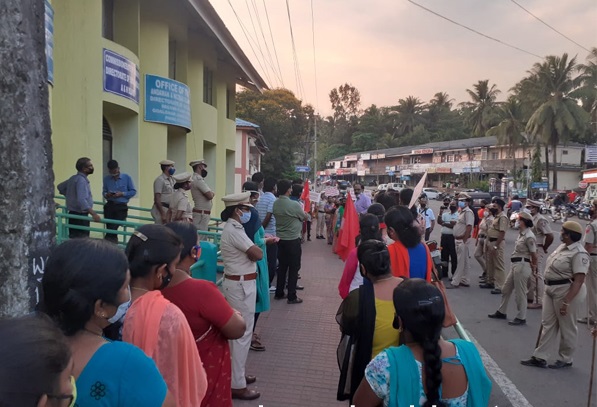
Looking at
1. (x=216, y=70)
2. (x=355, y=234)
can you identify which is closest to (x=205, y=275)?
(x=355, y=234)

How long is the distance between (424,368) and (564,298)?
415 centimetres

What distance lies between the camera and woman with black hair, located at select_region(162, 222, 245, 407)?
8.43 ft

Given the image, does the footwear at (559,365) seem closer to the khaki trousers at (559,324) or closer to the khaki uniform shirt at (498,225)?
the khaki trousers at (559,324)

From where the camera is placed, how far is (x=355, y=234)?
20.5ft

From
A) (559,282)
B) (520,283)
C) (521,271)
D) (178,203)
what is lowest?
(520,283)

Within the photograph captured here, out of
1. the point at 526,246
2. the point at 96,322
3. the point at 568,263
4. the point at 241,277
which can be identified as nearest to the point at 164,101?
the point at 241,277

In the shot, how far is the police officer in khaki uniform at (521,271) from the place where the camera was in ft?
23.1

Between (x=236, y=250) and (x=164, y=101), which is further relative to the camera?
(x=164, y=101)

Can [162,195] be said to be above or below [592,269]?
above

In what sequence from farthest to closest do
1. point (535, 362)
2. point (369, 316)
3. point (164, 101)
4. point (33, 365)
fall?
point (164, 101) < point (535, 362) < point (369, 316) < point (33, 365)

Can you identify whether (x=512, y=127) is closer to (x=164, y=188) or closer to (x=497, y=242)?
(x=497, y=242)

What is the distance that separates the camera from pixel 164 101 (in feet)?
36.3

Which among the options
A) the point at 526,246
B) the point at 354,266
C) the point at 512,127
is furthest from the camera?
the point at 512,127

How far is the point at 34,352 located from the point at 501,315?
24.3 feet
